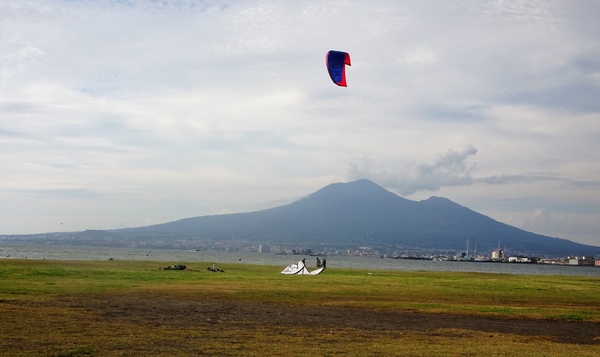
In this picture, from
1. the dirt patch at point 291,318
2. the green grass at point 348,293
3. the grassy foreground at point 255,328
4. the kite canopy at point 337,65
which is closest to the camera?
the grassy foreground at point 255,328

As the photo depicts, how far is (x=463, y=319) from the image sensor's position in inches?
838

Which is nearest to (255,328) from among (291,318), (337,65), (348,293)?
(291,318)

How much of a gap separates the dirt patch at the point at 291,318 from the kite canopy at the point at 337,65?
17.5 m

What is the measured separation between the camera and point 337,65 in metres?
37.1

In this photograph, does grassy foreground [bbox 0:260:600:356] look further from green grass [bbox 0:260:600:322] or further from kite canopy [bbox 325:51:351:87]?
kite canopy [bbox 325:51:351:87]

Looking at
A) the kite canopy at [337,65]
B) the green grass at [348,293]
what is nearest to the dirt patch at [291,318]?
the green grass at [348,293]

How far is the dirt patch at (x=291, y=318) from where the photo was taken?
18047 millimetres

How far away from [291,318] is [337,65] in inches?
823

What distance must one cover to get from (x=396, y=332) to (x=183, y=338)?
6091 millimetres

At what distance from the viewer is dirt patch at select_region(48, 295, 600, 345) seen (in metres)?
18.0

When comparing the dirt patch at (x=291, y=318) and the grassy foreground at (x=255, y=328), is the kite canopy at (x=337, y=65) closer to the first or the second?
the grassy foreground at (x=255, y=328)

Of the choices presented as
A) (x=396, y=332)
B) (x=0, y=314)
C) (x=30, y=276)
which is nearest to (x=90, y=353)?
(x=0, y=314)

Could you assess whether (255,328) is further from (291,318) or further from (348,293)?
(348,293)

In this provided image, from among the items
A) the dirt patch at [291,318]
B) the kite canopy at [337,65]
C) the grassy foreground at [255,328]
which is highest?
the kite canopy at [337,65]
